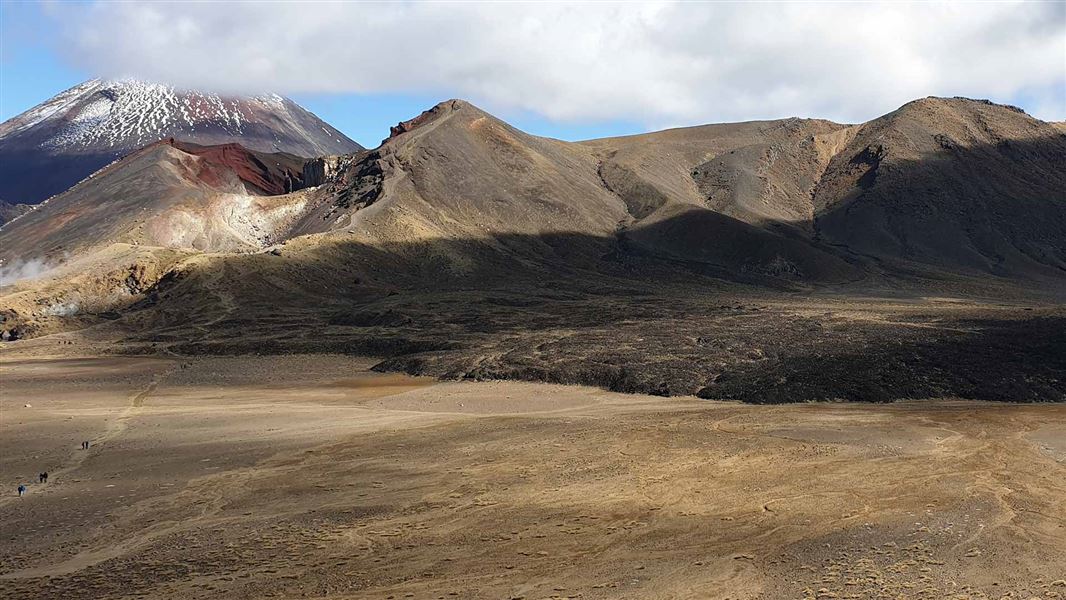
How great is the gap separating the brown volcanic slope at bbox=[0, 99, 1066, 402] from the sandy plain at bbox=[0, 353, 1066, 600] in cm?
900

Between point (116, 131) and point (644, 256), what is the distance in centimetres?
13255

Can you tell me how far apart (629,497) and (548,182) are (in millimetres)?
95027

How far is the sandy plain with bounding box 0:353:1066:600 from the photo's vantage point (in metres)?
16.6

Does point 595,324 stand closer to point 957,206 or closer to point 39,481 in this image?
point 39,481

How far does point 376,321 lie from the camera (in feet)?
217

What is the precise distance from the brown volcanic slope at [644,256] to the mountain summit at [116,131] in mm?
66596

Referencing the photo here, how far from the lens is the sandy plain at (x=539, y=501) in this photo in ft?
54.6

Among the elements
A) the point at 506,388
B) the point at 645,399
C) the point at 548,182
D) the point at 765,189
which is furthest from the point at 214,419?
the point at 765,189

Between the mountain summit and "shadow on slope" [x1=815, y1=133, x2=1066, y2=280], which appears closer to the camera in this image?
"shadow on slope" [x1=815, y1=133, x2=1066, y2=280]

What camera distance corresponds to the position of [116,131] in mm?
181000

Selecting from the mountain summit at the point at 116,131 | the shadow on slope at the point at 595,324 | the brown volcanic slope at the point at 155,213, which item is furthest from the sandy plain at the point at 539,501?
the mountain summit at the point at 116,131

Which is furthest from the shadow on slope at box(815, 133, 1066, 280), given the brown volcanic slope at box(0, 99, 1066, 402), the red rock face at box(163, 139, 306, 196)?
the red rock face at box(163, 139, 306, 196)

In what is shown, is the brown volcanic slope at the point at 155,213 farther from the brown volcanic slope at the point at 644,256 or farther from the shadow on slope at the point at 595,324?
the shadow on slope at the point at 595,324

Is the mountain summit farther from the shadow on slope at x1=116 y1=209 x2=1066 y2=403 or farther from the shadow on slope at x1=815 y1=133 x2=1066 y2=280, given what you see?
the shadow on slope at x1=815 y1=133 x2=1066 y2=280
